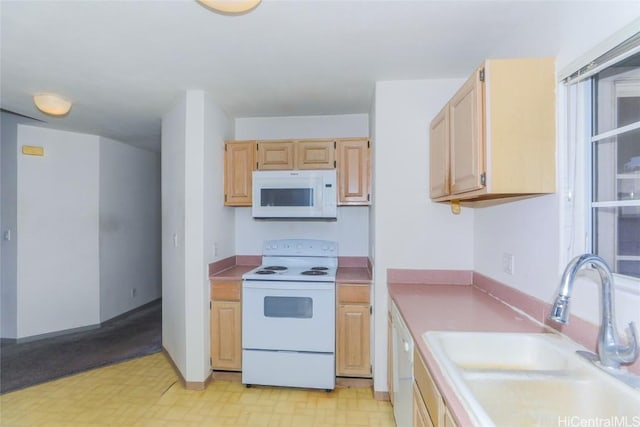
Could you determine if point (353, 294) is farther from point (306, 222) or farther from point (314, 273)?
point (306, 222)

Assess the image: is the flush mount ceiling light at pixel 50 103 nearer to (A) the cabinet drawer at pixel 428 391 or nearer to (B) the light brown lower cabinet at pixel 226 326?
(B) the light brown lower cabinet at pixel 226 326

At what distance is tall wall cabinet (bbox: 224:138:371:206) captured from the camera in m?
2.80

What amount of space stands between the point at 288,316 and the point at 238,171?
1343 millimetres

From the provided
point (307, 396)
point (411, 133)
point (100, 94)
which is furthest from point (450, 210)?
point (100, 94)

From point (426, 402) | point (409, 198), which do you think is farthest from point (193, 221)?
point (426, 402)

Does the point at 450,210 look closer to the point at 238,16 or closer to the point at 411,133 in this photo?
the point at 411,133

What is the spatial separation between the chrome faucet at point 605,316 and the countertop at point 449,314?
0.36 metres

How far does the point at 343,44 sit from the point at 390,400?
2.39 metres

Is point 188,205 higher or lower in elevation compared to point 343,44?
lower

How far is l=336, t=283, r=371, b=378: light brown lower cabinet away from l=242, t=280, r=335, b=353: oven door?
0.08 metres

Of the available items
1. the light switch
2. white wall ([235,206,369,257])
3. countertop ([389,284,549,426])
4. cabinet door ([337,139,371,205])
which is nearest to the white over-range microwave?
cabinet door ([337,139,371,205])

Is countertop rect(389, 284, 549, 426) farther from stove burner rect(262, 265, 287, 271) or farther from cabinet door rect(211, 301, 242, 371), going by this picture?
cabinet door rect(211, 301, 242, 371)

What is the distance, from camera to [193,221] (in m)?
2.55

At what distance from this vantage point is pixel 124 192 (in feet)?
13.9
